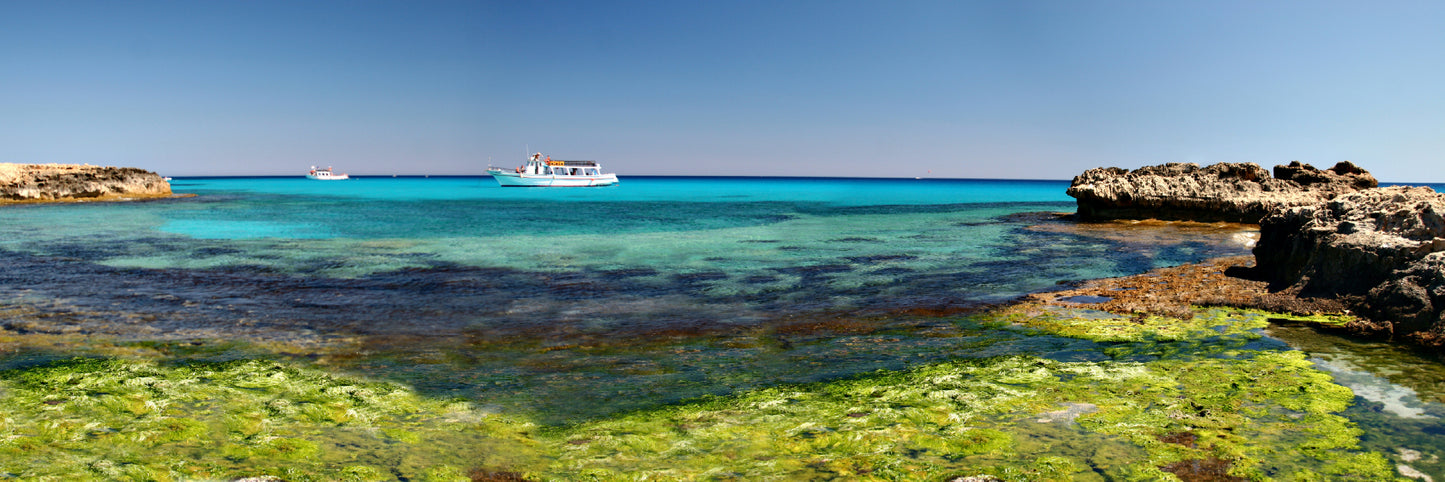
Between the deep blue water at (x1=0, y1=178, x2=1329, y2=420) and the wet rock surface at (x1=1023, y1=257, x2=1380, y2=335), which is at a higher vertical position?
the wet rock surface at (x1=1023, y1=257, x2=1380, y2=335)

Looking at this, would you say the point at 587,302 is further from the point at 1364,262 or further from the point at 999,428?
the point at 1364,262

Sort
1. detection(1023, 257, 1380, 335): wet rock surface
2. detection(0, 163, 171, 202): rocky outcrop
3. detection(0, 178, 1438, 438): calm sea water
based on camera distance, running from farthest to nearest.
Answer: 1. detection(0, 163, 171, 202): rocky outcrop
2. detection(1023, 257, 1380, 335): wet rock surface
3. detection(0, 178, 1438, 438): calm sea water

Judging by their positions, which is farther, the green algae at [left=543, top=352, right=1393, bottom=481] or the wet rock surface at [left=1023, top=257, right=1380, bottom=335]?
the wet rock surface at [left=1023, top=257, right=1380, bottom=335]

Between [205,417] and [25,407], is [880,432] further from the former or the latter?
[25,407]

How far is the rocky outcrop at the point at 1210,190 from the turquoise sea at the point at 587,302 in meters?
4.99

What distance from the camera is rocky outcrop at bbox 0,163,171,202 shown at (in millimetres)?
50219

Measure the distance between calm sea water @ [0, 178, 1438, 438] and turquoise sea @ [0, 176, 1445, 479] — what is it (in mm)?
53

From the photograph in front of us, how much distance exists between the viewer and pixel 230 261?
727 inches

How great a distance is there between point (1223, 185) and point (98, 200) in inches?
2690

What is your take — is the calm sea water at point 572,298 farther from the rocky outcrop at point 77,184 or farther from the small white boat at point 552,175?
the small white boat at point 552,175

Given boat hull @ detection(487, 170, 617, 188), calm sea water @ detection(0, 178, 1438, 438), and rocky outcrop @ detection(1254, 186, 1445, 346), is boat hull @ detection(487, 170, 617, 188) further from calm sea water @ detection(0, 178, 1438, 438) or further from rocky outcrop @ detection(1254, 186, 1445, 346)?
rocky outcrop @ detection(1254, 186, 1445, 346)

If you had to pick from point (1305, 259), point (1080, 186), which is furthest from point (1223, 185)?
point (1305, 259)

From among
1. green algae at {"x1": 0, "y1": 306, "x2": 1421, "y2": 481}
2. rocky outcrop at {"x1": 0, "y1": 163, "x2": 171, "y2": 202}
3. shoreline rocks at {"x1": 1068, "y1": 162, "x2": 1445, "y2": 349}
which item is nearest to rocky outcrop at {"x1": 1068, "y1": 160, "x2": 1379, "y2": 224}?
shoreline rocks at {"x1": 1068, "y1": 162, "x2": 1445, "y2": 349}

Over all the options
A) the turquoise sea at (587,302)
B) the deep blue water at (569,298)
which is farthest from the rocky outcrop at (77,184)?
the deep blue water at (569,298)
